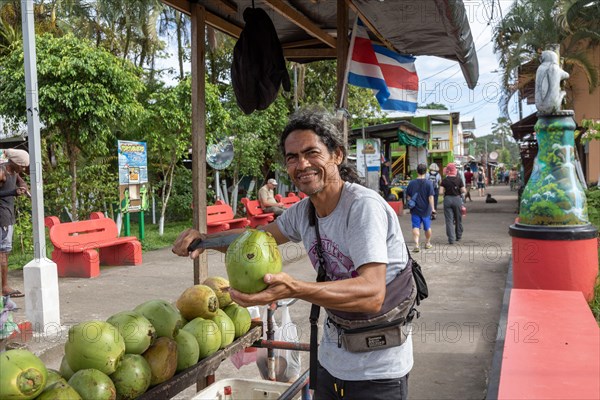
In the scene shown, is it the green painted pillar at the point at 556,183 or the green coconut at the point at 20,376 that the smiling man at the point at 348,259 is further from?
the green painted pillar at the point at 556,183

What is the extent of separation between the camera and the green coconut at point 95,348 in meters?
2.08

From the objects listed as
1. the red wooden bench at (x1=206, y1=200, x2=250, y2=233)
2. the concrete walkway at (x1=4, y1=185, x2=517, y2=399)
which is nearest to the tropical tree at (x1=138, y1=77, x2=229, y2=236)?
the red wooden bench at (x1=206, y1=200, x2=250, y2=233)

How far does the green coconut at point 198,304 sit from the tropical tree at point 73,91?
886 cm

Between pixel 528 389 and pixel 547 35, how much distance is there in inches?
747

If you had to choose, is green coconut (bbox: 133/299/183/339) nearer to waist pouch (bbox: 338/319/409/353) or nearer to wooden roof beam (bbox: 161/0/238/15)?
waist pouch (bbox: 338/319/409/353)

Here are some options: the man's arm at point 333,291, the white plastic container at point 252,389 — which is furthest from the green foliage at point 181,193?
the man's arm at point 333,291

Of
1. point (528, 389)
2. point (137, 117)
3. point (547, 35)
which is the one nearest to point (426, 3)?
point (528, 389)

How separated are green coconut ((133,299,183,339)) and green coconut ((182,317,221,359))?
71 mm

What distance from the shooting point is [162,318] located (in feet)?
8.20

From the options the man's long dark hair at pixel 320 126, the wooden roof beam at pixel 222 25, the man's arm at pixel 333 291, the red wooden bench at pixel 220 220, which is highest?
the wooden roof beam at pixel 222 25

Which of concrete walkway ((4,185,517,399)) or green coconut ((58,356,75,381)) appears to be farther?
concrete walkway ((4,185,517,399))

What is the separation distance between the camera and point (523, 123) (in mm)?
22984

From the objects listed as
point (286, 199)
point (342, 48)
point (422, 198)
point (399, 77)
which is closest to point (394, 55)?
point (399, 77)

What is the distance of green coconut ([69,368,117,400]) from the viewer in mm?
1940
